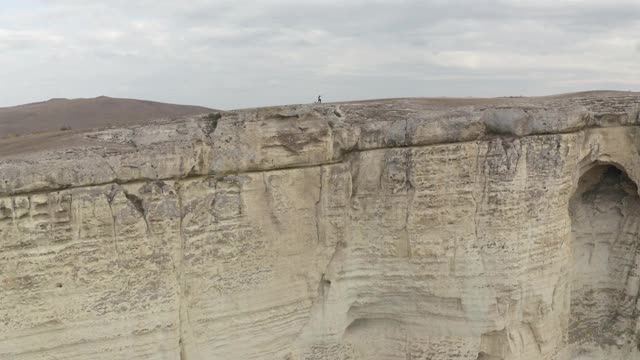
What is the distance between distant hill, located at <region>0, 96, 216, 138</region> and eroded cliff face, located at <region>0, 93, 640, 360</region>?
18.4m

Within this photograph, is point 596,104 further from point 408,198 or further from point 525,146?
point 408,198

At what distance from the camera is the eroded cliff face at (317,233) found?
747 centimetres

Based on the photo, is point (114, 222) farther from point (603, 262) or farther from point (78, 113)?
point (78, 113)

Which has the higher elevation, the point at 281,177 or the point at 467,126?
the point at 467,126

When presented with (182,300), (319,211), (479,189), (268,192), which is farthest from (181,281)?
(479,189)

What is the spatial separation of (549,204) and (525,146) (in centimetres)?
115

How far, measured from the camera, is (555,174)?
31.4 ft

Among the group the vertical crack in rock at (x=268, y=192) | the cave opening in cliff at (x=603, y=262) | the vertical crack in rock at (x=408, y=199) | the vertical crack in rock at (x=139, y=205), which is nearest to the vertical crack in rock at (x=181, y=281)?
the vertical crack in rock at (x=139, y=205)

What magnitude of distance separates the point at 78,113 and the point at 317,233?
2814 centimetres

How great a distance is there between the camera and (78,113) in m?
33.0

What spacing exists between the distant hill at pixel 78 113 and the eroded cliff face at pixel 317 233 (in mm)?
18403

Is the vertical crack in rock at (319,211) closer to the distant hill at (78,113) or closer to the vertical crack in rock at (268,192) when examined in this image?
the vertical crack in rock at (268,192)

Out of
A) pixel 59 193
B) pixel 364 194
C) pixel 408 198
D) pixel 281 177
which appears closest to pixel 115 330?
pixel 59 193

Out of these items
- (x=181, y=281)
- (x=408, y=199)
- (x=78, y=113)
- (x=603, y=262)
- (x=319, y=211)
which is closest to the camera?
(x=181, y=281)
